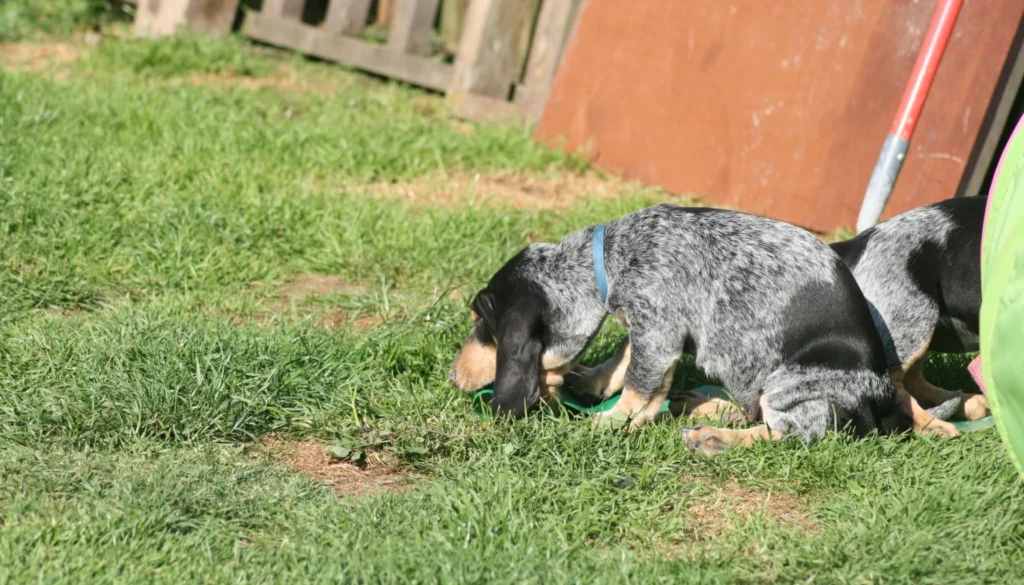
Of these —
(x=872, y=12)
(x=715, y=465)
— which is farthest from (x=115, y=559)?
(x=872, y=12)

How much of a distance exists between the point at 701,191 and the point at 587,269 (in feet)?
8.46

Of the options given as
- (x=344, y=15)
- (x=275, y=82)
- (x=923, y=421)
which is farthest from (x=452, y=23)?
(x=923, y=421)

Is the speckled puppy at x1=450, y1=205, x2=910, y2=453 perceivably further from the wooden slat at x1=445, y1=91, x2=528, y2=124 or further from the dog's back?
the wooden slat at x1=445, y1=91, x2=528, y2=124

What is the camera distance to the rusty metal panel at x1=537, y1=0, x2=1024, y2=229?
231 inches

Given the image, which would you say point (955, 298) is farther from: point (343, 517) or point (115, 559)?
point (115, 559)

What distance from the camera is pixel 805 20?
6.27 meters

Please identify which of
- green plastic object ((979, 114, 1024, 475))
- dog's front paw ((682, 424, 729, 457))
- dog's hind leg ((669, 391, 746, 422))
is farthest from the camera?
dog's hind leg ((669, 391, 746, 422))

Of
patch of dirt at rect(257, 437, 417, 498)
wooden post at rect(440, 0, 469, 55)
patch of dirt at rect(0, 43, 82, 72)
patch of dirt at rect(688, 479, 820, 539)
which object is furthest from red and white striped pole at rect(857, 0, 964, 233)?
patch of dirt at rect(0, 43, 82, 72)

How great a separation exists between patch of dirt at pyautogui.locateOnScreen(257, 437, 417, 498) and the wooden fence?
415 cm

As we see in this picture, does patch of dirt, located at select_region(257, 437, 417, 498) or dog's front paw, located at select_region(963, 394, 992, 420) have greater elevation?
dog's front paw, located at select_region(963, 394, 992, 420)

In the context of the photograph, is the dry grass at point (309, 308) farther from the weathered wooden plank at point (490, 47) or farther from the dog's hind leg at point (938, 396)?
the weathered wooden plank at point (490, 47)

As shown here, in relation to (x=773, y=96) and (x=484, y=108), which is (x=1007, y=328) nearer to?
A: (x=773, y=96)

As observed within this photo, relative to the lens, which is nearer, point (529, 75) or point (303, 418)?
point (303, 418)

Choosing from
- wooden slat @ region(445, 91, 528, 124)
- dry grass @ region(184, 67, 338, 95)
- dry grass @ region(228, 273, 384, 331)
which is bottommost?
dry grass @ region(228, 273, 384, 331)
